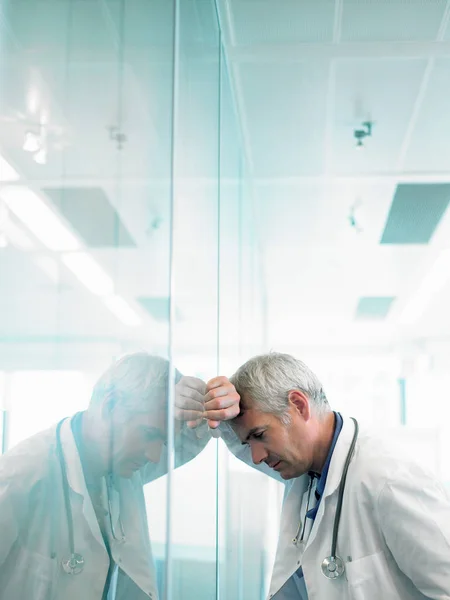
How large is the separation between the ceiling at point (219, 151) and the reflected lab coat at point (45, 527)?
0.14 meters

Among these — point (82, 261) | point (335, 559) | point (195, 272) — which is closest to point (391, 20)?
point (195, 272)

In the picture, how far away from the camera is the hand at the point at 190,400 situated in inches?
59.1

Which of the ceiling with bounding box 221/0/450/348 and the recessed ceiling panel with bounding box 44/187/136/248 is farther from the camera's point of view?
Result: the ceiling with bounding box 221/0/450/348

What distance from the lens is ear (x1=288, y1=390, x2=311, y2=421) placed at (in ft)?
5.99

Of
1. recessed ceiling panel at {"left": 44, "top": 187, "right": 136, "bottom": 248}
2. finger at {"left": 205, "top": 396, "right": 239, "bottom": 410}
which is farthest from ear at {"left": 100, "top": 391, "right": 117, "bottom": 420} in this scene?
finger at {"left": 205, "top": 396, "right": 239, "bottom": 410}

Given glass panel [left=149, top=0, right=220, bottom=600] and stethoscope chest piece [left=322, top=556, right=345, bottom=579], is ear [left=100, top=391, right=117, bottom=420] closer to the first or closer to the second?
glass panel [left=149, top=0, right=220, bottom=600]

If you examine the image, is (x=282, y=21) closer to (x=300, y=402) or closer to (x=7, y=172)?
(x=300, y=402)

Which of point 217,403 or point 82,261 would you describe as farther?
point 217,403

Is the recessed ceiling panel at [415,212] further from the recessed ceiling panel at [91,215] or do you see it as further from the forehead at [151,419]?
the recessed ceiling panel at [91,215]

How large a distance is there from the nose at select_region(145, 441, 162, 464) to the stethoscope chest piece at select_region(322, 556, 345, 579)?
72cm

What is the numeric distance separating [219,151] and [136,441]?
1.46 metres

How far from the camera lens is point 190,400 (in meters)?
1.63

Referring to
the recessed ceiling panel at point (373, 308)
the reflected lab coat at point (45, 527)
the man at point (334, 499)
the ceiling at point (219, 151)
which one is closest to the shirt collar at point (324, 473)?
the man at point (334, 499)

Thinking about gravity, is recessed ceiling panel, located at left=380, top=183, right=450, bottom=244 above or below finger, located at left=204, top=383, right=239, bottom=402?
above
